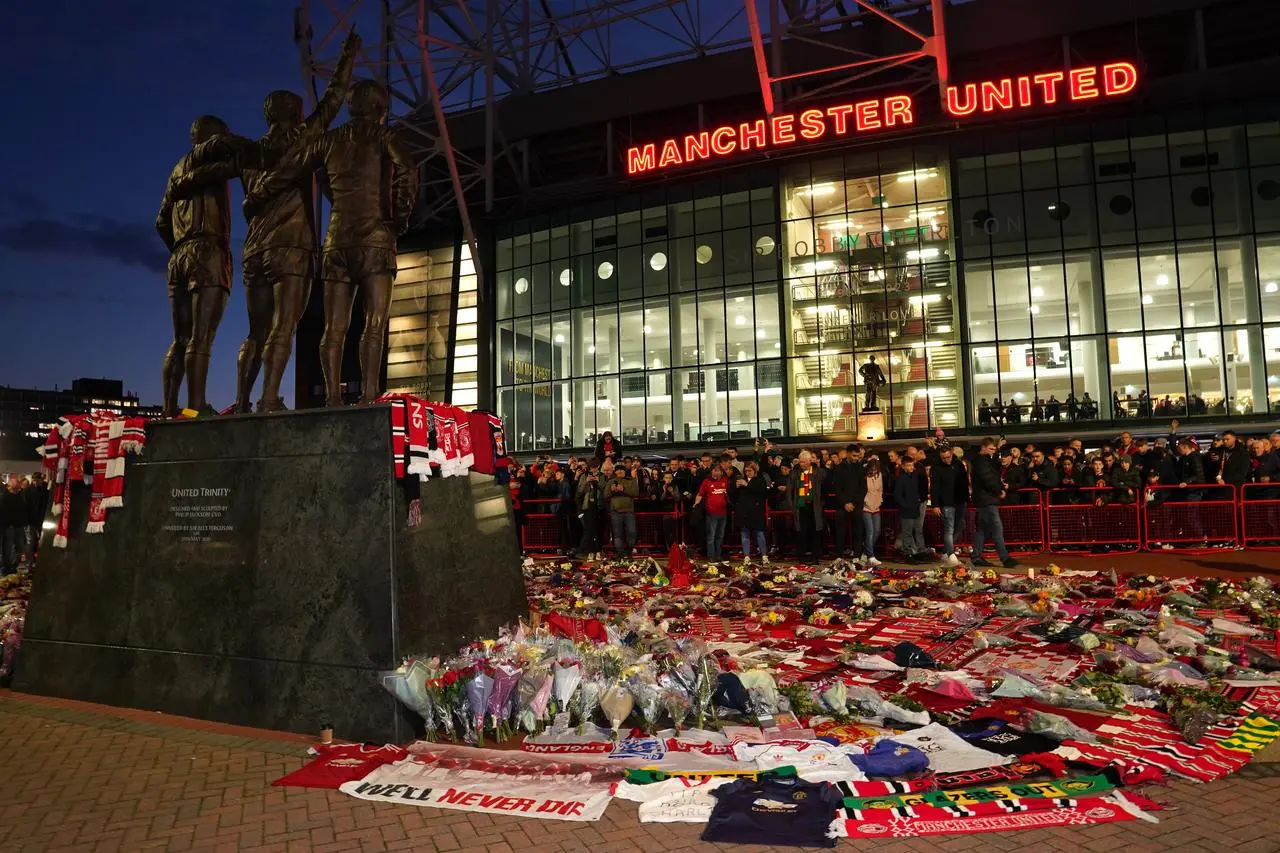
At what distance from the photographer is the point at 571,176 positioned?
138ft

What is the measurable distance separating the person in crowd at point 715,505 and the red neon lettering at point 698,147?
19710mm

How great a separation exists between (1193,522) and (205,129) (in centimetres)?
1548

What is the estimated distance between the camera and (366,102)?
720 cm

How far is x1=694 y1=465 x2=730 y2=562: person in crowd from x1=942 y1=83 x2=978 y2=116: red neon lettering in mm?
20486

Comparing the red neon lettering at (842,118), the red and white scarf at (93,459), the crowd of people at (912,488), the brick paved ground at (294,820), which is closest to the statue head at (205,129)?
the red and white scarf at (93,459)

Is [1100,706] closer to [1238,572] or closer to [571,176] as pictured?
[1238,572]

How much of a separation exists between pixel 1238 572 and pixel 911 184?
946 inches

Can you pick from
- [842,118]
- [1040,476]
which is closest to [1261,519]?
[1040,476]

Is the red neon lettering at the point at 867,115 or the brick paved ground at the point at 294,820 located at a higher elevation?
the red neon lettering at the point at 867,115

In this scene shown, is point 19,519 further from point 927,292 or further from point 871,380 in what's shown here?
point 927,292

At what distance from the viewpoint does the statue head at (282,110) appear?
7.55m

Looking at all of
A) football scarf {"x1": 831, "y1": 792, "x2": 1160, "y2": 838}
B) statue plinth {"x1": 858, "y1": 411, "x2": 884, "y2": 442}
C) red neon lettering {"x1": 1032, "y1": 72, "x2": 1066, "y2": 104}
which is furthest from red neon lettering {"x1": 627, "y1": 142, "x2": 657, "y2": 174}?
football scarf {"x1": 831, "y1": 792, "x2": 1160, "y2": 838}

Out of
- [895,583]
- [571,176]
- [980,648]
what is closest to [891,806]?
[980,648]

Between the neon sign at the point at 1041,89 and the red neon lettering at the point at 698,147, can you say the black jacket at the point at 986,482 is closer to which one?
the neon sign at the point at 1041,89
